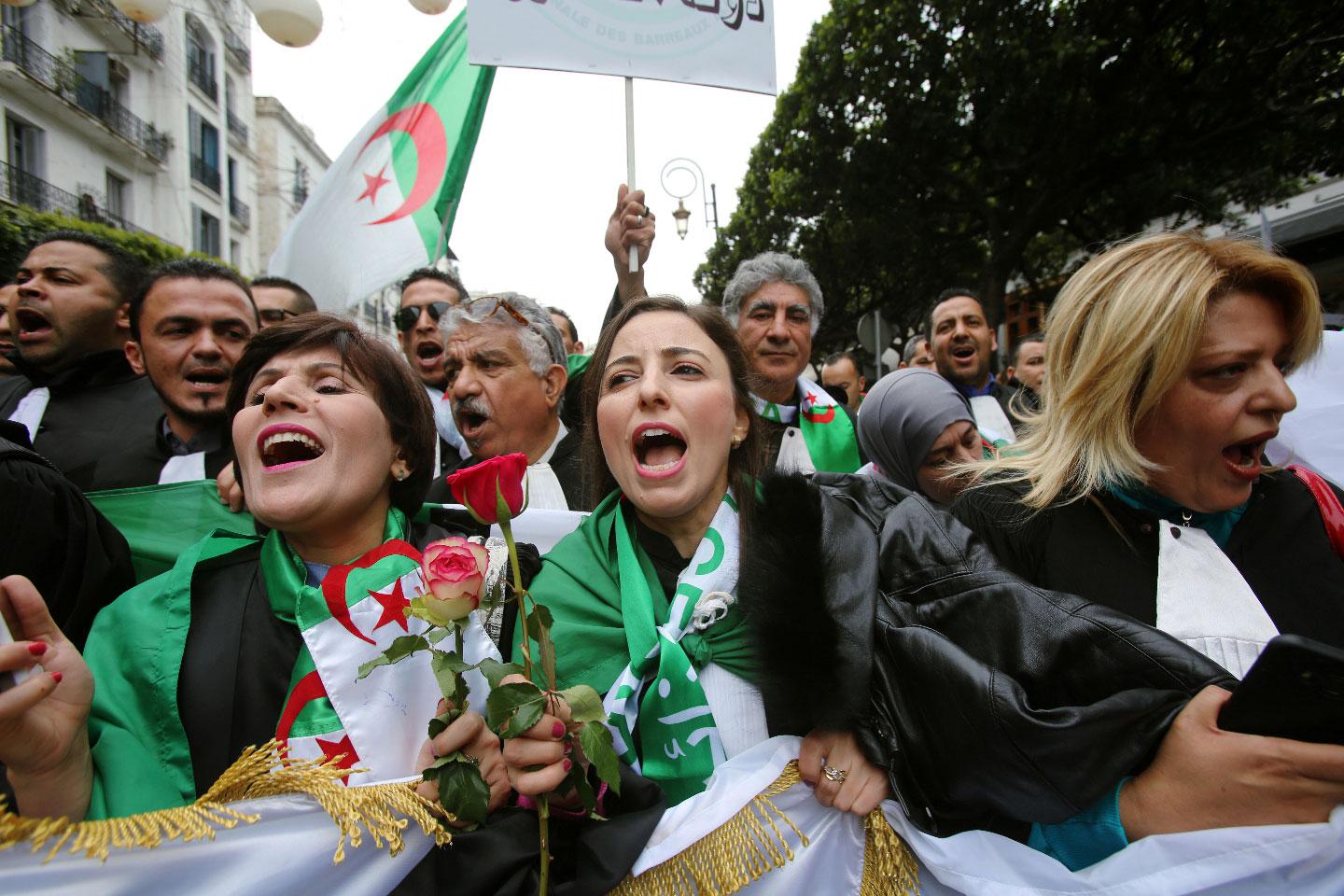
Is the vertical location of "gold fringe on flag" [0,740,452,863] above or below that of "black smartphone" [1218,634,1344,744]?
below

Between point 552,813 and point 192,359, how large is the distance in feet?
7.31

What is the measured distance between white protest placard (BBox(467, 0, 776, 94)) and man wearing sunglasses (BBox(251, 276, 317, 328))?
5.75ft

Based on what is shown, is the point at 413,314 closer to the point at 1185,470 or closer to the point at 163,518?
the point at 163,518

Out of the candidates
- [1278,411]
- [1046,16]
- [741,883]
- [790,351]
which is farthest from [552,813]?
[1046,16]

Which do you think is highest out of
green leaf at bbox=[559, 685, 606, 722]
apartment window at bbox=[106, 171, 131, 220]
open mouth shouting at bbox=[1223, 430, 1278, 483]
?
apartment window at bbox=[106, 171, 131, 220]

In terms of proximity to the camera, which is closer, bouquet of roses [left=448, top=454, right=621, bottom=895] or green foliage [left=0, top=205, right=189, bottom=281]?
bouquet of roses [left=448, top=454, right=621, bottom=895]

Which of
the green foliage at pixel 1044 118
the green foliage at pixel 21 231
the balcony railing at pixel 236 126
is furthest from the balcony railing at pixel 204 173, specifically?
the green foliage at pixel 1044 118

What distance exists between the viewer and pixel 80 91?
18.1m

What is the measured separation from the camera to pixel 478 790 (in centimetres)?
113

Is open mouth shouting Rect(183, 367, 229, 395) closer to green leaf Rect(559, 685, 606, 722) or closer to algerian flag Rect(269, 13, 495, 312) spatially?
algerian flag Rect(269, 13, 495, 312)

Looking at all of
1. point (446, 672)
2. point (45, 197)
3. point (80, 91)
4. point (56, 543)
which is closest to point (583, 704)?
point (446, 672)

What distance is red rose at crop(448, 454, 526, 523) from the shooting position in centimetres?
105

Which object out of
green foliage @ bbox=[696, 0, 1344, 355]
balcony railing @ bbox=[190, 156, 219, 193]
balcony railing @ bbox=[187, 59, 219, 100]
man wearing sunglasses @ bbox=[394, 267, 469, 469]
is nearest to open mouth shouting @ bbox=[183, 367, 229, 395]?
man wearing sunglasses @ bbox=[394, 267, 469, 469]

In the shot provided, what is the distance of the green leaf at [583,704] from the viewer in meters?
1.12
